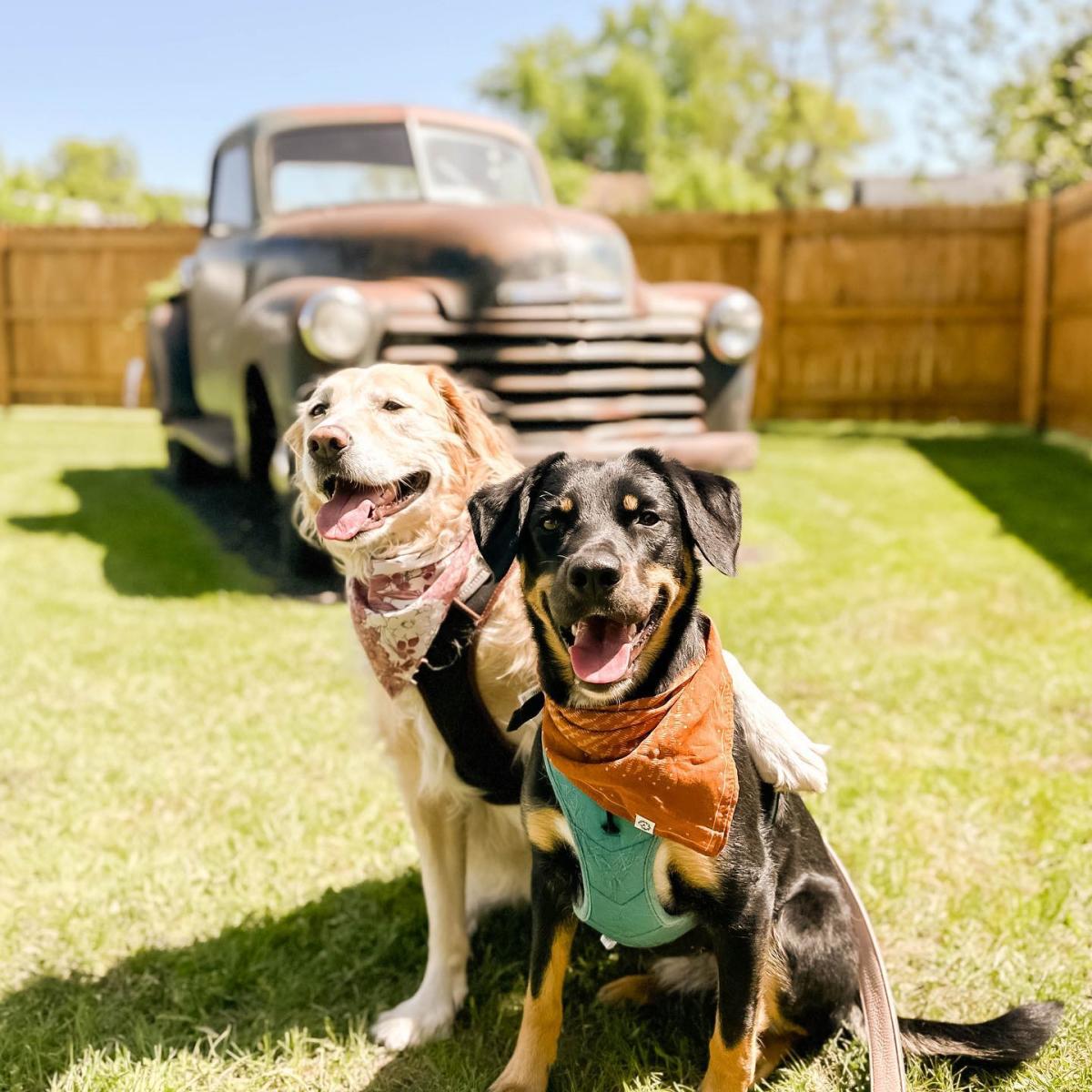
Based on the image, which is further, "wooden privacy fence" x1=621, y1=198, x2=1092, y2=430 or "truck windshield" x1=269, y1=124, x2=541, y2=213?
"wooden privacy fence" x1=621, y1=198, x2=1092, y2=430

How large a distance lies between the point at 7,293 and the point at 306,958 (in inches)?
642

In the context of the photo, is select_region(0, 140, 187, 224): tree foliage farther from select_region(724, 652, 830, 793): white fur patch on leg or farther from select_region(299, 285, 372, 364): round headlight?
select_region(724, 652, 830, 793): white fur patch on leg

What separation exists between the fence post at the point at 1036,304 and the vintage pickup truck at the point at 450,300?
807cm

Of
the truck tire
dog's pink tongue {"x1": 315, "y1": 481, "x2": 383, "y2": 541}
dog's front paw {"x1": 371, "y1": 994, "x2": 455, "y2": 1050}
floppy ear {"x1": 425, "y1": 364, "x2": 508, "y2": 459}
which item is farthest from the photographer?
the truck tire

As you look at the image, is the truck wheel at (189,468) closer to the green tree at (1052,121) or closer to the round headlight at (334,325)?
the round headlight at (334,325)

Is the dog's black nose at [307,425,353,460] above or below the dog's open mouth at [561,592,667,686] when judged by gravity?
above

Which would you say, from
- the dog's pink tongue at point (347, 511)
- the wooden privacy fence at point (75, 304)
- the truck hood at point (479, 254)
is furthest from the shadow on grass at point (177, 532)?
the wooden privacy fence at point (75, 304)

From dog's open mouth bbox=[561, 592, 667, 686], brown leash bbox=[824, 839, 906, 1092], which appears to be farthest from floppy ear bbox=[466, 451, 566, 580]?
brown leash bbox=[824, 839, 906, 1092]

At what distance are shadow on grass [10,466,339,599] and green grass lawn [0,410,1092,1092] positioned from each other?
0.07 m

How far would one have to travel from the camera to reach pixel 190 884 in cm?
332

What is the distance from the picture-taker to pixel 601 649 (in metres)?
2.20

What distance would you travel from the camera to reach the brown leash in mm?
2230

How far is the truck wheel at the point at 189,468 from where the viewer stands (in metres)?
9.89

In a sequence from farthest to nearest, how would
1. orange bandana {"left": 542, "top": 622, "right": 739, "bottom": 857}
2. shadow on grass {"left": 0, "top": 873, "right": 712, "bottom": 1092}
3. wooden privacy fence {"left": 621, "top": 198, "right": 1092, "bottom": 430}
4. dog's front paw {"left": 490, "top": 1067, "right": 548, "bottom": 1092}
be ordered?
wooden privacy fence {"left": 621, "top": 198, "right": 1092, "bottom": 430}
shadow on grass {"left": 0, "top": 873, "right": 712, "bottom": 1092}
dog's front paw {"left": 490, "top": 1067, "right": 548, "bottom": 1092}
orange bandana {"left": 542, "top": 622, "right": 739, "bottom": 857}
